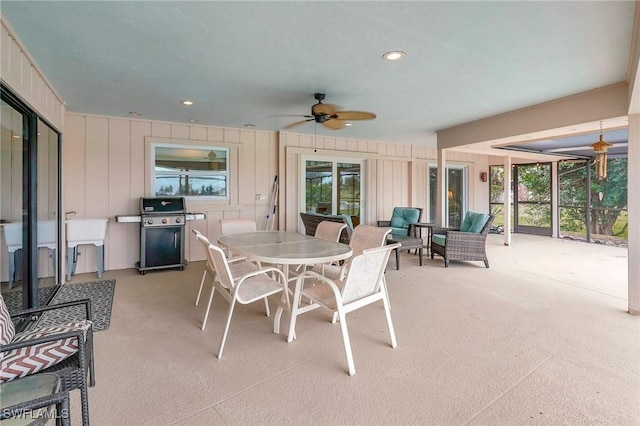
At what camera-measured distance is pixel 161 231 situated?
15.3 ft

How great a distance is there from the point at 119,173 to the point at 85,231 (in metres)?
1.06

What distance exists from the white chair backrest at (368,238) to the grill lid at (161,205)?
2.88 m

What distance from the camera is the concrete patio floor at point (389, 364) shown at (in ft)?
5.61

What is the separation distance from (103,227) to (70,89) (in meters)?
1.82

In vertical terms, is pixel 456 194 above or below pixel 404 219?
above

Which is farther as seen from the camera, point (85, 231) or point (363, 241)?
point (85, 231)

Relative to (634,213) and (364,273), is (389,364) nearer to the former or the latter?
(364,273)

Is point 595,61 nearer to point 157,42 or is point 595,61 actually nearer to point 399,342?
point 399,342

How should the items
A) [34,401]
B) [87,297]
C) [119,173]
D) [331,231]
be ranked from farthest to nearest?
[119,173] < [331,231] < [87,297] < [34,401]

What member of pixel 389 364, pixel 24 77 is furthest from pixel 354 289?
pixel 24 77

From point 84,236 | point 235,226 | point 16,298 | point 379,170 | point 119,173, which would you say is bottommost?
point 16,298

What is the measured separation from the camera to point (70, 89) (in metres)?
3.50

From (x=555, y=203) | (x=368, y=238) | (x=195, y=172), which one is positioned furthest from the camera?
(x=555, y=203)

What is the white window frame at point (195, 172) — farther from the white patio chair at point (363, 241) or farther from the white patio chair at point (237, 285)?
the white patio chair at point (237, 285)
